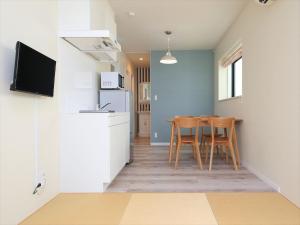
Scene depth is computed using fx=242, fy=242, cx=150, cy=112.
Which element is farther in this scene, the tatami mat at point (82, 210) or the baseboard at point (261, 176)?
the baseboard at point (261, 176)

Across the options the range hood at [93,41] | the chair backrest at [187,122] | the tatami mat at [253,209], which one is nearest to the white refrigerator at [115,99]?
the range hood at [93,41]

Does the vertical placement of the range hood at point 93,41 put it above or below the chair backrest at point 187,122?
above

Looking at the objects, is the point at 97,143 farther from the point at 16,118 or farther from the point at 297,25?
the point at 297,25

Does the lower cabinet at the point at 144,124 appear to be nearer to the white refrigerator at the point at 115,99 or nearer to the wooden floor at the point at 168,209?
the white refrigerator at the point at 115,99

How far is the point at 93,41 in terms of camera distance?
282cm

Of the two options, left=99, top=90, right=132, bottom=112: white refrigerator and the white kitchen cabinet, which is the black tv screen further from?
left=99, top=90, right=132, bottom=112: white refrigerator

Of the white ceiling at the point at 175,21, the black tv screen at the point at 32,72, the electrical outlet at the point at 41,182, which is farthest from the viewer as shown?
the white ceiling at the point at 175,21

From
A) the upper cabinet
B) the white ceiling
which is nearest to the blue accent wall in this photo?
the white ceiling

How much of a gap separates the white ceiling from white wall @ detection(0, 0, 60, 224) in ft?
5.47

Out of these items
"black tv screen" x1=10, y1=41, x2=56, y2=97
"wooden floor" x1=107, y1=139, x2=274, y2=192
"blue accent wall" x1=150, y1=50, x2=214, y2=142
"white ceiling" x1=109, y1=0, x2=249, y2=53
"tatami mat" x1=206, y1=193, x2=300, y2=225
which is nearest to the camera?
"black tv screen" x1=10, y1=41, x2=56, y2=97

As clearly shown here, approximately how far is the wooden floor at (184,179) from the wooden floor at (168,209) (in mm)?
190

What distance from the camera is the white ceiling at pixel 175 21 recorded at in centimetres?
370

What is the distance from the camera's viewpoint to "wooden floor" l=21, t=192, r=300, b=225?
1.91 m

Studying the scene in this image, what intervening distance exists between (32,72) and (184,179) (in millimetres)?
2163
